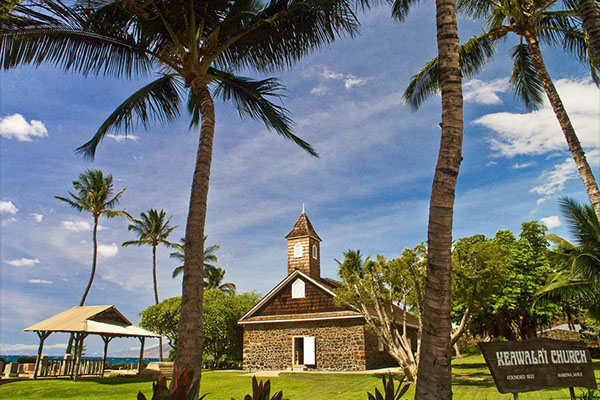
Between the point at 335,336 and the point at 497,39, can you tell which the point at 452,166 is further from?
the point at 335,336

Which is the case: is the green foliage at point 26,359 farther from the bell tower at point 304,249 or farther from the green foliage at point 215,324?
the bell tower at point 304,249

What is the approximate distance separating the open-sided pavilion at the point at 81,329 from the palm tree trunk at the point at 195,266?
14.5 meters

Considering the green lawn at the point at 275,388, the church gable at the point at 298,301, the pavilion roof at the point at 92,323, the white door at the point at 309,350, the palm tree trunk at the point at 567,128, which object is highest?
the palm tree trunk at the point at 567,128

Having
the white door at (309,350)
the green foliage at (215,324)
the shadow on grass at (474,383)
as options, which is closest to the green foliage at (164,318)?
the green foliage at (215,324)

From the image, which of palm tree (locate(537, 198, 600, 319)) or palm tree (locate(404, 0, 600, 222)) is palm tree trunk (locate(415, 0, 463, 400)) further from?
palm tree (locate(537, 198, 600, 319))

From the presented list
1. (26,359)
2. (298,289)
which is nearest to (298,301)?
(298,289)

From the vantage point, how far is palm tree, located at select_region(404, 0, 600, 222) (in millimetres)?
9938

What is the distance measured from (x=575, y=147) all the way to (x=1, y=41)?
1232 centimetres

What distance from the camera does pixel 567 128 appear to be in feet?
32.7

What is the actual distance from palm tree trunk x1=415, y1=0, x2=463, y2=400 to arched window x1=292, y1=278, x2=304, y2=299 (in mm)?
21263

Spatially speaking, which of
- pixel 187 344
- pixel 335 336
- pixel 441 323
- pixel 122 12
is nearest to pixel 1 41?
pixel 122 12

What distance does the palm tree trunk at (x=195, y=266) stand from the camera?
227 inches

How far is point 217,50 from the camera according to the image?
8.45 m

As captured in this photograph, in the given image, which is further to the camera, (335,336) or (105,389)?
(335,336)
